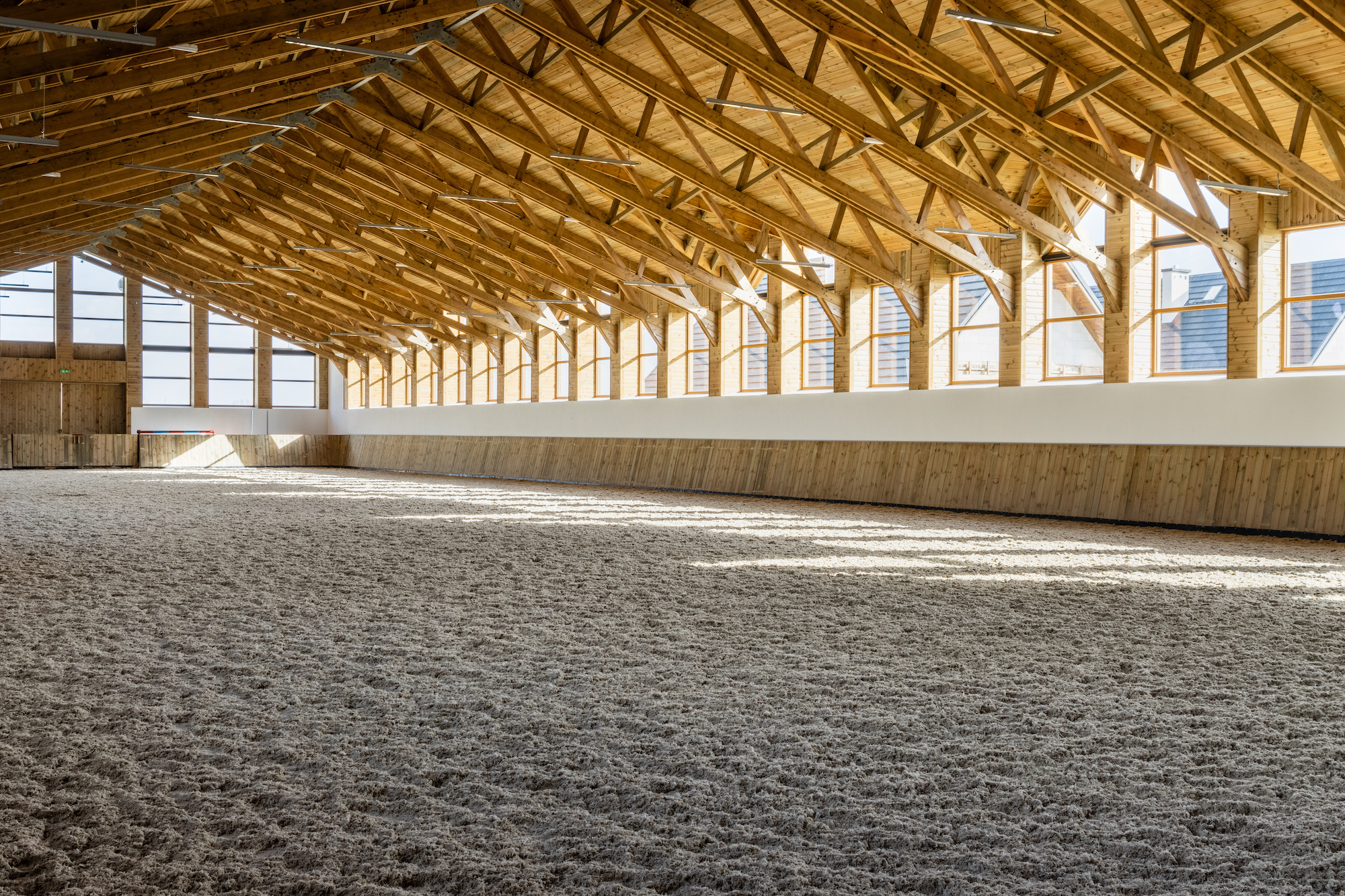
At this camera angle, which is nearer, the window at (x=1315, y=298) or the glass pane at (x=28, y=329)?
the window at (x=1315, y=298)

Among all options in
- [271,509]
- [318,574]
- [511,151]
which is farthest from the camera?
[511,151]

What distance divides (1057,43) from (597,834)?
1075cm

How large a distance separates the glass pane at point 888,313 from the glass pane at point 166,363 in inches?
986

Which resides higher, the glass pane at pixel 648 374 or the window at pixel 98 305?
the window at pixel 98 305

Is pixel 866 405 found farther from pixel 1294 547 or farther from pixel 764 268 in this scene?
pixel 1294 547

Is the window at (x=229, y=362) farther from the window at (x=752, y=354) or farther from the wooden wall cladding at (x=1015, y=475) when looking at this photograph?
the window at (x=752, y=354)

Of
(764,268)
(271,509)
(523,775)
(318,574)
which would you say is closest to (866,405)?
(764,268)

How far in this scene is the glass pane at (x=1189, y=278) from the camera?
48.8ft

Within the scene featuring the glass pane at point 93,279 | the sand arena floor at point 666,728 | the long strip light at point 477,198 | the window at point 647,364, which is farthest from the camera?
the glass pane at point 93,279

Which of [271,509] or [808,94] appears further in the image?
[271,509]

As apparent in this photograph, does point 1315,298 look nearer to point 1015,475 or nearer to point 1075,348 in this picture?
point 1075,348

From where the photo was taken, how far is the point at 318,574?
9.06 m

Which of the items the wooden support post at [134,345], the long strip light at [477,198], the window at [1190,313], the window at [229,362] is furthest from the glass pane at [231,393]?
the window at [1190,313]

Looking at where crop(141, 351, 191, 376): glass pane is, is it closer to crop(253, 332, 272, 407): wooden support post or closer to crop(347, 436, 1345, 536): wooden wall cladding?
crop(253, 332, 272, 407): wooden support post
